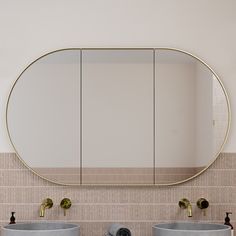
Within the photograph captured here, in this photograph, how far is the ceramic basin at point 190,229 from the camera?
9.23 feet

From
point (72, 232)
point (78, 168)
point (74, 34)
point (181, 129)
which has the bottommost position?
point (72, 232)

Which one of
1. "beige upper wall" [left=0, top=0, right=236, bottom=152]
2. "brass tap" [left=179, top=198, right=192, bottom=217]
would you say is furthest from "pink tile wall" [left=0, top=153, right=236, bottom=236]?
"beige upper wall" [left=0, top=0, right=236, bottom=152]

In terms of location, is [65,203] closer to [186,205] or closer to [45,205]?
[45,205]

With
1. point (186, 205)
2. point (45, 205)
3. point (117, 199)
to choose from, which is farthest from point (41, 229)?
point (186, 205)

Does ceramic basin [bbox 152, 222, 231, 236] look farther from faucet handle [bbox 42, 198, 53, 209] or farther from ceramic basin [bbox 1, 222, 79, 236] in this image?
faucet handle [bbox 42, 198, 53, 209]

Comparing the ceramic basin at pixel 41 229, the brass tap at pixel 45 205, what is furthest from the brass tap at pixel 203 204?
the brass tap at pixel 45 205

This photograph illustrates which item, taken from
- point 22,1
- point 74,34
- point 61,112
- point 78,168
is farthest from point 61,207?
point 22,1

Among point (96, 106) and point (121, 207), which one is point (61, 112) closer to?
point (96, 106)

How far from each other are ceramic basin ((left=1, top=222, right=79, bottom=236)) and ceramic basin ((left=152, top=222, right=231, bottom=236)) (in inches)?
16.5

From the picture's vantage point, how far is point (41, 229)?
3.12m

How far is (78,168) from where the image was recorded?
320 cm

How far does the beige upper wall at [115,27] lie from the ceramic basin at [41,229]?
0.73 meters

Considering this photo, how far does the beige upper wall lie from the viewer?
3252 mm

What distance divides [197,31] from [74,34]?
66 centimetres
